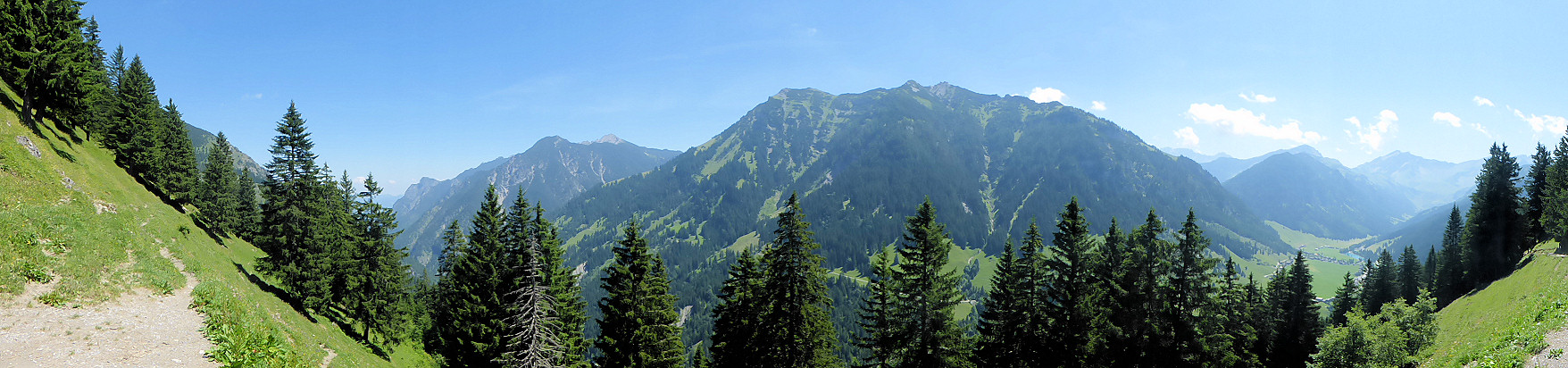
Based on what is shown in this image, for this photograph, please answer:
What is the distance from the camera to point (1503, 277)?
2061 inches

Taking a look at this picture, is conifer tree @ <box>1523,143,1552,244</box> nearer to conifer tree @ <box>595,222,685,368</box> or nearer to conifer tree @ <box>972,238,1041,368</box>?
conifer tree @ <box>972,238,1041,368</box>

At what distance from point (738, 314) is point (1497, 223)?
82.8 m

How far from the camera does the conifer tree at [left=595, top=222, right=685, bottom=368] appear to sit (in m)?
30.4

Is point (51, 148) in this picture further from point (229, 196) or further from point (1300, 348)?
point (1300, 348)

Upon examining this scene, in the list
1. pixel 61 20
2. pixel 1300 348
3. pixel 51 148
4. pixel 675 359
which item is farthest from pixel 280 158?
pixel 1300 348

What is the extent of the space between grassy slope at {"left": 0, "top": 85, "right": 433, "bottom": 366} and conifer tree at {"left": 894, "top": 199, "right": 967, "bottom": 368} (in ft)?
85.7

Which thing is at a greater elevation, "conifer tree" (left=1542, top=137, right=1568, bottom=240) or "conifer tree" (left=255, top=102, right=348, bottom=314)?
"conifer tree" (left=1542, top=137, right=1568, bottom=240)

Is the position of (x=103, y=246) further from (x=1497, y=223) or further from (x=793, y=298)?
(x=1497, y=223)

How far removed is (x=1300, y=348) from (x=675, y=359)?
6674 centimetres

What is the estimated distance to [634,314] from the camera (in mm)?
30609

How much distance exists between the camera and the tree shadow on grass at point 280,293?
124ft

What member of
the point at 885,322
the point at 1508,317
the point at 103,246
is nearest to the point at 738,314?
the point at 885,322

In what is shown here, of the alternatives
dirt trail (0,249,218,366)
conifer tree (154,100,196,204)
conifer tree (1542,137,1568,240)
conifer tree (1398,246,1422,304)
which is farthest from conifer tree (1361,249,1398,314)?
conifer tree (154,100,196,204)

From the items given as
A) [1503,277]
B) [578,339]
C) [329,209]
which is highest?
[1503,277]
